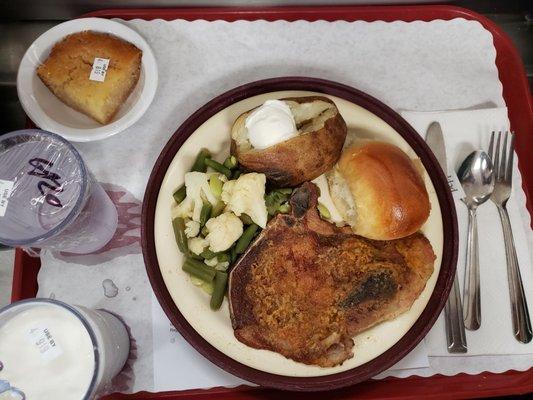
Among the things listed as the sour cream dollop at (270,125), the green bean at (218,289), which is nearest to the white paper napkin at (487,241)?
the sour cream dollop at (270,125)

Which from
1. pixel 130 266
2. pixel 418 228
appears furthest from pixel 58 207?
pixel 418 228

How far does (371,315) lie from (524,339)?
1.45 ft

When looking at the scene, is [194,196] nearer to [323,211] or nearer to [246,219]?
[246,219]

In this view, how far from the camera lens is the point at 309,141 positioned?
1.13m

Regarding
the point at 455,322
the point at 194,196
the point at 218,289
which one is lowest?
the point at 455,322

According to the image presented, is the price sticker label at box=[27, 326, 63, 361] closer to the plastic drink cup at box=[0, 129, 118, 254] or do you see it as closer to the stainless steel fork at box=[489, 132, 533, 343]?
the plastic drink cup at box=[0, 129, 118, 254]

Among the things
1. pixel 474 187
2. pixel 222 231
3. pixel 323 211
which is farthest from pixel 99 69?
pixel 474 187

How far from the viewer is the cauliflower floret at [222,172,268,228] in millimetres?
1157

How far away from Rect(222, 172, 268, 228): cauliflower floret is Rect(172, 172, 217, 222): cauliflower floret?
6 cm

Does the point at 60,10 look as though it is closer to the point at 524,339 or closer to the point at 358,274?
the point at 358,274

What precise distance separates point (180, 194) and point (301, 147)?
0.32 metres

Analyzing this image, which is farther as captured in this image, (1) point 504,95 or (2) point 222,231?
(1) point 504,95

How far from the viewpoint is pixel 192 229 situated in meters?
1.19

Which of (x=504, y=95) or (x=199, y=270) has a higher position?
(x=504, y=95)
